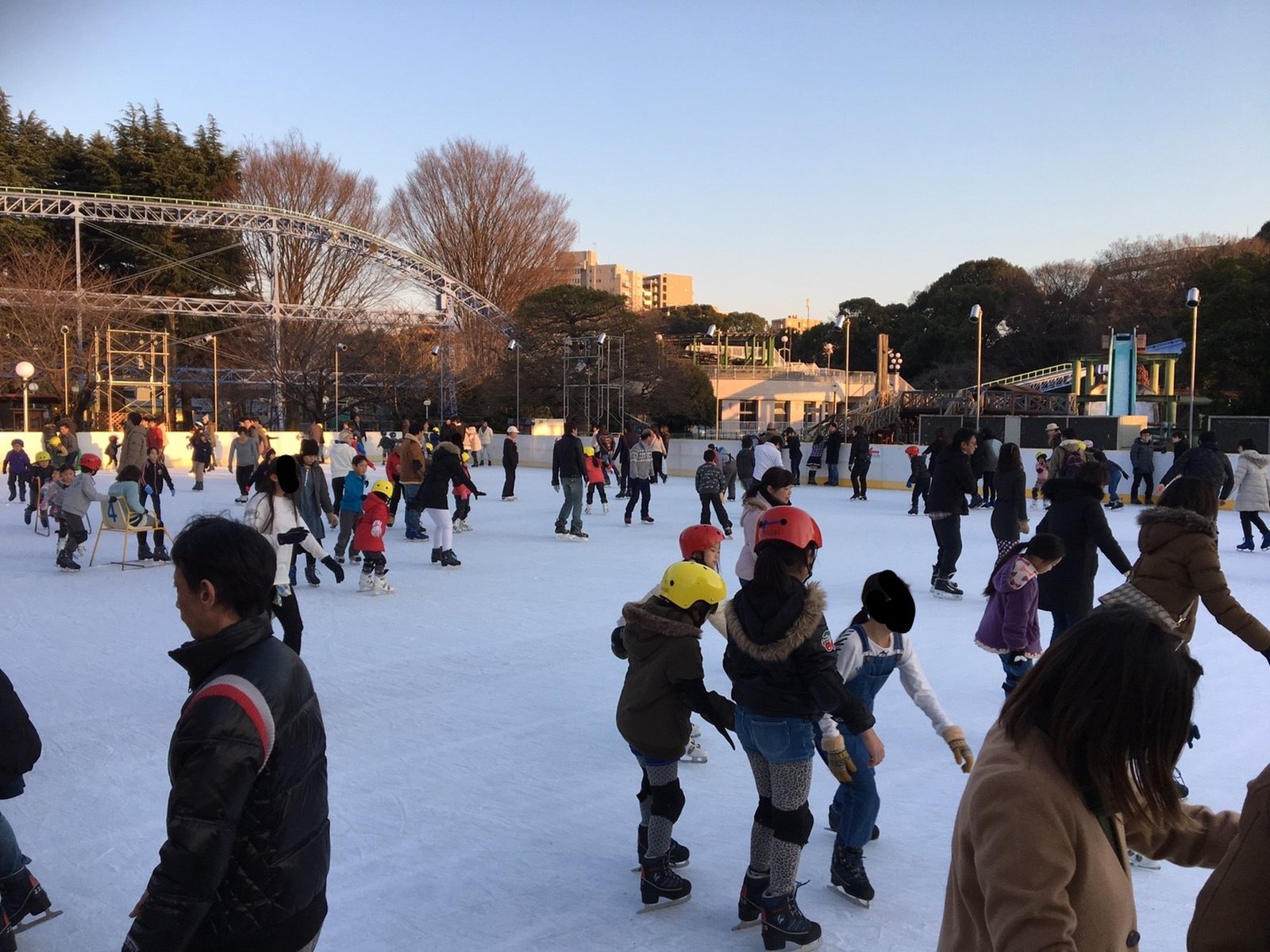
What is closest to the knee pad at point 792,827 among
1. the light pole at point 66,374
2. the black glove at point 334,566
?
the black glove at point 334,566

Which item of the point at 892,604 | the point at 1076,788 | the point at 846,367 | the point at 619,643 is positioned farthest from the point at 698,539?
the point at 846,367

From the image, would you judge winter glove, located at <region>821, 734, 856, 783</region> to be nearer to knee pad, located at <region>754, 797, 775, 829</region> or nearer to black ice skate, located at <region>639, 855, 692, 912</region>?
knee pad, located at <region>754, 797, 775, 829</region>

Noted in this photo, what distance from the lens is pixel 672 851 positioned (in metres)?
3.40

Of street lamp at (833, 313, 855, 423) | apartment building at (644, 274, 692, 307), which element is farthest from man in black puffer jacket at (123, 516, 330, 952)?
apartment building at (644, 274, 692, 307)

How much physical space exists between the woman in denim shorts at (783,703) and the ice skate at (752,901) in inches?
0.8

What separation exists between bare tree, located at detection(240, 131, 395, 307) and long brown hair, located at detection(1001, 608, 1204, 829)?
43977 millimetres

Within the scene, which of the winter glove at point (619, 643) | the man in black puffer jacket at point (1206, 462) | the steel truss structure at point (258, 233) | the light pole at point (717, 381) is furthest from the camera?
the light pole at point (717, 381)

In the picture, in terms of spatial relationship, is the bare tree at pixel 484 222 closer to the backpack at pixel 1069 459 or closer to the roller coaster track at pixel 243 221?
the roller coaster track at pixel 243 221

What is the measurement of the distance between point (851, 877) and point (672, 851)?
1.95 feet

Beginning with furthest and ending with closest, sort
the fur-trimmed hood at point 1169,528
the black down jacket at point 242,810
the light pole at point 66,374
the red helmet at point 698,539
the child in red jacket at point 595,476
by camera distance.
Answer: the light pole at point 66,374 → the child in red jacket at point 595,476 → the red helmet at point 698,539 → the fur-trimmed hood at point 1169,528 → the black down jacket at point 242,810

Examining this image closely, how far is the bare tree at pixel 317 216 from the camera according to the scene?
4519 cm

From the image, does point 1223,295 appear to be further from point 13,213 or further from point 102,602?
point 13,213

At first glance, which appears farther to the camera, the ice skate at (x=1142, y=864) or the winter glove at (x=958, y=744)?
the ice skate at (x=1142, y=864)

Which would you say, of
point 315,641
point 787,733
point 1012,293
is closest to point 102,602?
point 315,641
